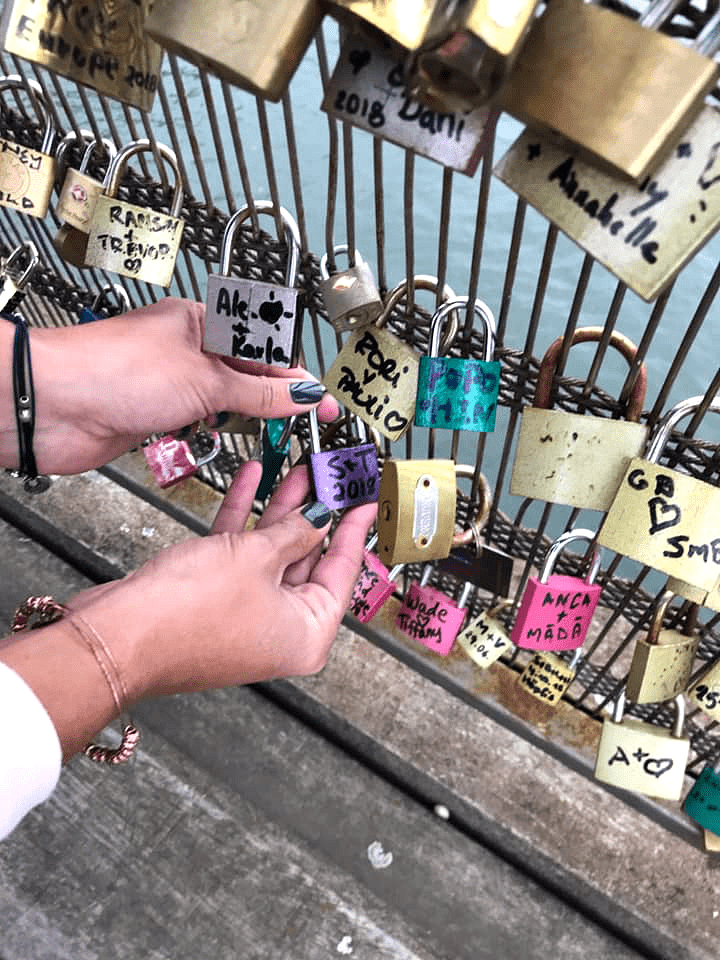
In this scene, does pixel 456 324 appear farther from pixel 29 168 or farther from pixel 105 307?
pixel 105 307

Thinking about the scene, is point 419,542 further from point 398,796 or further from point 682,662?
point 398,796

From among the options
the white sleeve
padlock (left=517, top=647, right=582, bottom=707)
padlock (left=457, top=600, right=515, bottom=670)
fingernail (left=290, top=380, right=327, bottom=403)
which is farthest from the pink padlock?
the white sleeve

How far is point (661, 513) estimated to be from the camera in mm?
764

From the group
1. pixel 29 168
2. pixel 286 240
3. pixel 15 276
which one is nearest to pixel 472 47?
pixel 286 240

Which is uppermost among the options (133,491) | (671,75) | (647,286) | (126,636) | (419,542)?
(671,75)

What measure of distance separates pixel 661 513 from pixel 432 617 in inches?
22.4

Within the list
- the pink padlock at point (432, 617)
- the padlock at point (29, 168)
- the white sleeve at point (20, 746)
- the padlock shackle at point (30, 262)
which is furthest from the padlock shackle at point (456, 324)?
the padlock shackle at point (30, 262)

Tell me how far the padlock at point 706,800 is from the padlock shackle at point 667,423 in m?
0.70

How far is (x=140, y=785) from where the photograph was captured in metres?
1.46

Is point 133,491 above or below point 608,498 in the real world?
below

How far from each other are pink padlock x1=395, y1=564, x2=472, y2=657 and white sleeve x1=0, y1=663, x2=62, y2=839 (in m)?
0.64

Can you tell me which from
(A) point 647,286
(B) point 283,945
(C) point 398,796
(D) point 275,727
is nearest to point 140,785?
(D) point 275,727

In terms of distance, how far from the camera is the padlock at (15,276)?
1.33 meters

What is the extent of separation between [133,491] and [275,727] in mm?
765
